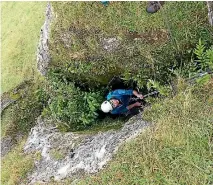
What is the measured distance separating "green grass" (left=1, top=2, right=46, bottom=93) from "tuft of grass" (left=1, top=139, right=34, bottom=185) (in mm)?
3718

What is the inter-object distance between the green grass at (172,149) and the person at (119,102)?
1.43m

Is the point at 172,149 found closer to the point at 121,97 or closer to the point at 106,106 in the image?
the point at 106,106

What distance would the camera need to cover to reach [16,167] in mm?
8859

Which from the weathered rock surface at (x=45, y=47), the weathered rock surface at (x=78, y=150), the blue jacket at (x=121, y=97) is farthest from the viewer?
the weathered rock surface at (x=45, y=47)

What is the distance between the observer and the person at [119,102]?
9.05 metres

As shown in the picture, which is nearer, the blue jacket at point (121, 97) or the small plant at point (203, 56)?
the small plant at point (203, 56)

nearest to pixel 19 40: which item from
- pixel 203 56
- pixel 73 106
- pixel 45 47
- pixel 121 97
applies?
pixel 45 47

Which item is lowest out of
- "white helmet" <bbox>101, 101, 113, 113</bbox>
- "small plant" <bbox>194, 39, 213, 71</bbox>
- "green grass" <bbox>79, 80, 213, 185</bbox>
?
"green grass" <bbox>79, 80, 213, 185</bbox>

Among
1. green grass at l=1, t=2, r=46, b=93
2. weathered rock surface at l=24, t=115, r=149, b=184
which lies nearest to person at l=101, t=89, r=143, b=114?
weathered rock surface at l=24, t=115, r=149, b=184

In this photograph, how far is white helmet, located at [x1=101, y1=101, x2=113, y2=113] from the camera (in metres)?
9.02

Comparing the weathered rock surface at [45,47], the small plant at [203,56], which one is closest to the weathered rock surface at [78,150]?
the small plant at [203,56]

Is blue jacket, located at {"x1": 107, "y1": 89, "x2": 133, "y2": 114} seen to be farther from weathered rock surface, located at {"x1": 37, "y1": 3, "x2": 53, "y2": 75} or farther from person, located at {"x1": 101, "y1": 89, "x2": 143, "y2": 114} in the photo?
weathered rock surface, located at {"x1": 37, "y1": 3, "x2": 53, "y2": 75}

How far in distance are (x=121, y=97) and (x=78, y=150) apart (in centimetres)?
178

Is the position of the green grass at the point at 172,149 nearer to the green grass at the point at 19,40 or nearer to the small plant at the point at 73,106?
the small plant at the point at 73,106
